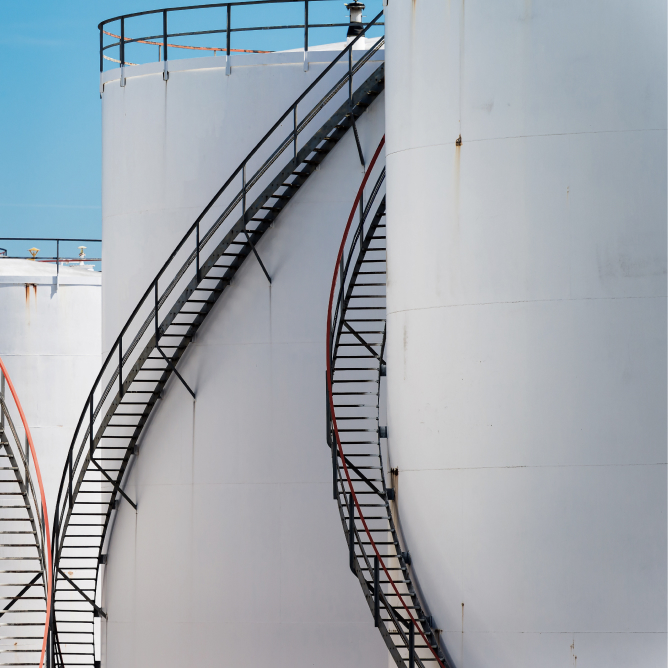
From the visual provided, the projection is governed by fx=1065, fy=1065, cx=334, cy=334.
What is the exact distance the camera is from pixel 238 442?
18203mm

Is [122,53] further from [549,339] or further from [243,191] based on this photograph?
[549,339]

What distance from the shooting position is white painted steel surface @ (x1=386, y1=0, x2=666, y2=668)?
39.6ft

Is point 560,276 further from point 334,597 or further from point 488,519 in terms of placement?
point 334,597

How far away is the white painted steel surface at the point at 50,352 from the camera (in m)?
24.3

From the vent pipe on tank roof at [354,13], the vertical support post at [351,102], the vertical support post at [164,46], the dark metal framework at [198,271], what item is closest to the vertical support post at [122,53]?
the vertical support post at [164,46]

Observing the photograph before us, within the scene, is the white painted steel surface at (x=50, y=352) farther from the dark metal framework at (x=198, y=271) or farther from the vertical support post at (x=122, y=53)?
the vertical support post at (x=122, y=53)

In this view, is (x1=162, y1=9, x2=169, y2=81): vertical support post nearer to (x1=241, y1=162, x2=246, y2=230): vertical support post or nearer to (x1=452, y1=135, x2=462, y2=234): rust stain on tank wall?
(x1=241, y1=162, x2=246, y2=230): vertical support post

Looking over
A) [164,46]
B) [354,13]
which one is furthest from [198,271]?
[354,13]

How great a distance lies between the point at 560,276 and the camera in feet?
40.2

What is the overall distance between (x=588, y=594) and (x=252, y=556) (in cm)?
737

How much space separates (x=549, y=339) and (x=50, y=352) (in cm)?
1510

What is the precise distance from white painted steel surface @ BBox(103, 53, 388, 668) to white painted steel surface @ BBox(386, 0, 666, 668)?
5100mm

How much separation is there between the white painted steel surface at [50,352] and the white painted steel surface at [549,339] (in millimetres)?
13498

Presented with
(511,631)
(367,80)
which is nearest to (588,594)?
(511,631)
